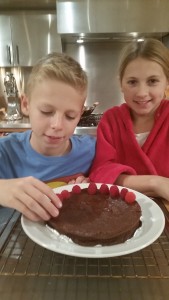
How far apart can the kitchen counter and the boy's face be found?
0.40 meters

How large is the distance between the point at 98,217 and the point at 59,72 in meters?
0.51

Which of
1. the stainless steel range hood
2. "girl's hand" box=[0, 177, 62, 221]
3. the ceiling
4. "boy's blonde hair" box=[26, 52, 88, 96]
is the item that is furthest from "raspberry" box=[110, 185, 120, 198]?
the ceiling

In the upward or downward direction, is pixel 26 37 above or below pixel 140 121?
above

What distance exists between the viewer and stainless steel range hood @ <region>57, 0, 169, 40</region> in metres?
2.91

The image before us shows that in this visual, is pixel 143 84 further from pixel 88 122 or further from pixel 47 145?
pixel 88 122

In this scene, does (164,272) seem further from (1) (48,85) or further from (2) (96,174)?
(1) (48,85)

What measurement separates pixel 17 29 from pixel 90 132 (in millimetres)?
1611

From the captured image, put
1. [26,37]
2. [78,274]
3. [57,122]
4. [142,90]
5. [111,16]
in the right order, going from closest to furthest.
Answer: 1. [78,274]
2. [57,122]
3. [142,90]
4. [111,16]
5. [26,37]

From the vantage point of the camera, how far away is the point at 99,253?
1.73 feet

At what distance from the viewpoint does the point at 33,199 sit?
62 centimetres

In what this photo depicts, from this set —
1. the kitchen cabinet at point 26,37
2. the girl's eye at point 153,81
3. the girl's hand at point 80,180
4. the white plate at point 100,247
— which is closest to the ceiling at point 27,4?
the kitchen cabinet at point 26,37

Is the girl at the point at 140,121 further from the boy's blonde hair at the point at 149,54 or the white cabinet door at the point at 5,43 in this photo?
the white cabinet door at the point at 5,43

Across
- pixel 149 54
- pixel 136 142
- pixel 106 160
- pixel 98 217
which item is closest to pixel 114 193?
pixel 98 217

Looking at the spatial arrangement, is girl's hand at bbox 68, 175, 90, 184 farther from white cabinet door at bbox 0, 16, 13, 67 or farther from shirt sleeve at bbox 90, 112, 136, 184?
white cabinet door at bbox 0, 16, 13, 67
